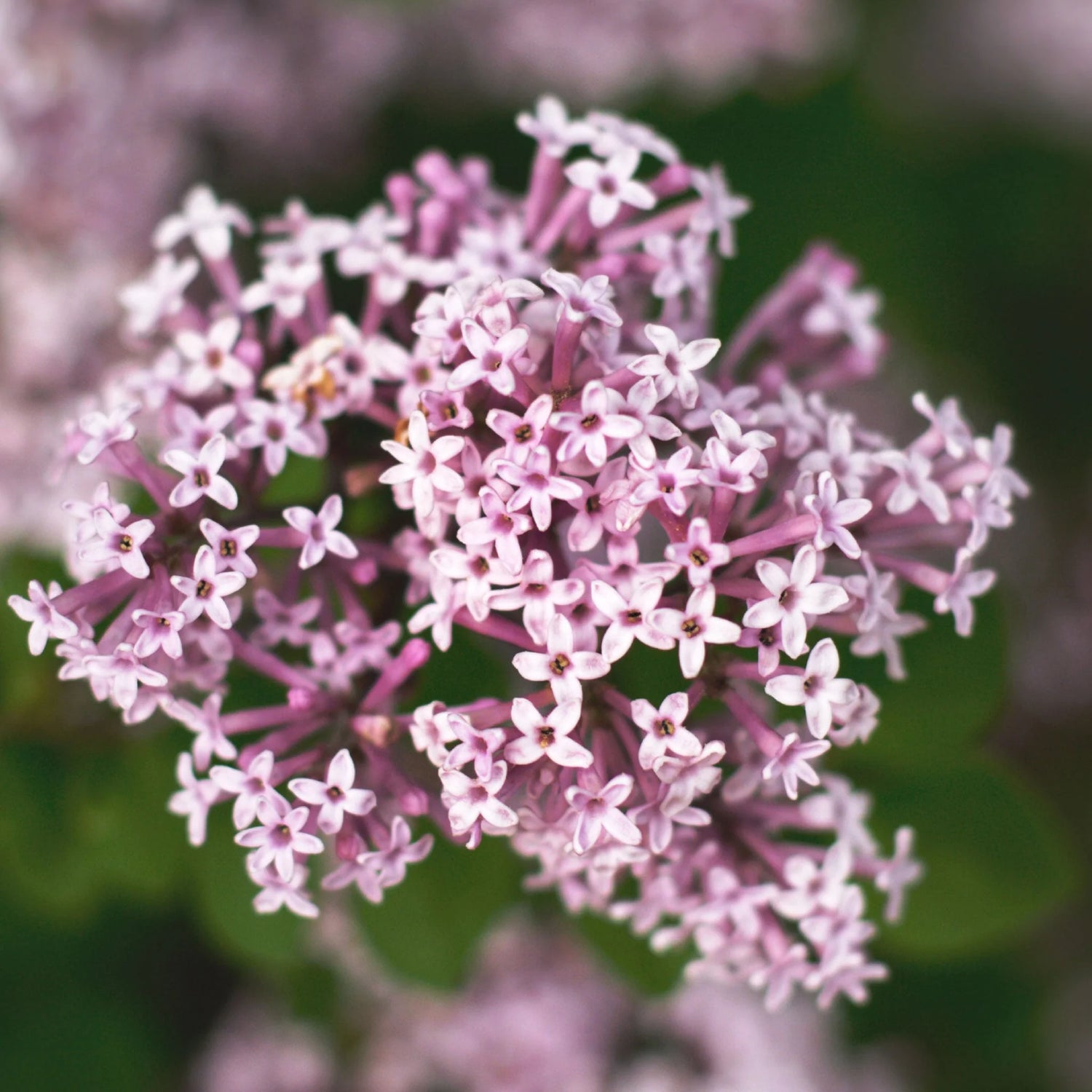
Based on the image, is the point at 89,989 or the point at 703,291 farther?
the point at 89,989

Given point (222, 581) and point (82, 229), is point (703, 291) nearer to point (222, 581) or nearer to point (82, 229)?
point (222, 581)

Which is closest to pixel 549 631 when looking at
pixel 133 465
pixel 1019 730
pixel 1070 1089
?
pixel 133 465

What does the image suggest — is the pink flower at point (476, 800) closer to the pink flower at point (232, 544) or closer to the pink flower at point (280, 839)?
the pink flower at point (280, 839)

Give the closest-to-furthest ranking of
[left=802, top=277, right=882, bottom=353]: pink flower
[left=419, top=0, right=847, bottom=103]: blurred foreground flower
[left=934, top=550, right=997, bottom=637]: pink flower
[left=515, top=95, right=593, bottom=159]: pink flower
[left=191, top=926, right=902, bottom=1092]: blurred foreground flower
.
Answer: [left=934, top=550, right=997, bottom=637]: pink flower → [left=515, top=95, right=593, bottom=159]: pink flower → [left=802, top=277, right=882, bottom=353]: pink flower → [left=191, top=926, right=902, bottom=1092]: blurred foreground flower → [left=419, top=0, right=847, bottom=103]: blurred foreground flower

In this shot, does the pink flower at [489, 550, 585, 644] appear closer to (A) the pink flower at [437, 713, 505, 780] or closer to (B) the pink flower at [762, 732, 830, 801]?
(A) the pink flower at [437, 713, 505, 780]

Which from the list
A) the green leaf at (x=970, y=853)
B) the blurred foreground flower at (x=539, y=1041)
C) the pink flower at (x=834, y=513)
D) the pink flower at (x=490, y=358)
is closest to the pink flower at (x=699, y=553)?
the pink flower at (x=834, y=513)

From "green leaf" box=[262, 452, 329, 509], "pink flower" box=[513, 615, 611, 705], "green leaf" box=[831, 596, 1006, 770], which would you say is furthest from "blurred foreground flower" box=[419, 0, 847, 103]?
"pink flower" box=[513, 615, 611, 705]

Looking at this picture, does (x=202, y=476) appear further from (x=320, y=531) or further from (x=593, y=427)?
(x=593, y=427)
